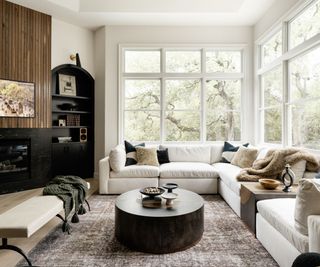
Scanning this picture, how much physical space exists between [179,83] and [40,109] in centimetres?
287

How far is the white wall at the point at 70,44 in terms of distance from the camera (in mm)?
4716

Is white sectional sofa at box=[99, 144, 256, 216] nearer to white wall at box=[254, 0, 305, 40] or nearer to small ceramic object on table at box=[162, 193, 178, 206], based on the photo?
small ceramic object on table at box=[162, 193, 178, 206]

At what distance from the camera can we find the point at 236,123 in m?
5.11

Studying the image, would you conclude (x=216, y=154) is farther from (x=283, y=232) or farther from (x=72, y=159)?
(x=72, y=159)

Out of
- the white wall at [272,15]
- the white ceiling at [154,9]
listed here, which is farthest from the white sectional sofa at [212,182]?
the white ceiling at [154,9]

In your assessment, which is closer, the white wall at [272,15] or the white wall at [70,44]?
the white wall at [272,15]

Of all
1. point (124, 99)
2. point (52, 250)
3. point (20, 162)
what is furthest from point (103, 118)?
point (52, 250)

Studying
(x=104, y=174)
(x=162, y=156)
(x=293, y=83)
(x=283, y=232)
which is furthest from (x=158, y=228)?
(x=293, y=83)

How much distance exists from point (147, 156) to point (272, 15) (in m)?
3.39

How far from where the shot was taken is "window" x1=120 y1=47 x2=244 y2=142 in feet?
16.6

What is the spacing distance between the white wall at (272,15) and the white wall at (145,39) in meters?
0.27

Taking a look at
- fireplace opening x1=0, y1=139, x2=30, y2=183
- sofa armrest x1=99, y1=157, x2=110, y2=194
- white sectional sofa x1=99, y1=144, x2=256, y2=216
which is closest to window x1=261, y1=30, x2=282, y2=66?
white sectional sofa x1=99, y1=144, x2=256, y2=216

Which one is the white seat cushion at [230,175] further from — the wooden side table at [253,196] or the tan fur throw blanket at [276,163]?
the wooden side table at [253,196]

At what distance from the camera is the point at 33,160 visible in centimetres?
430
